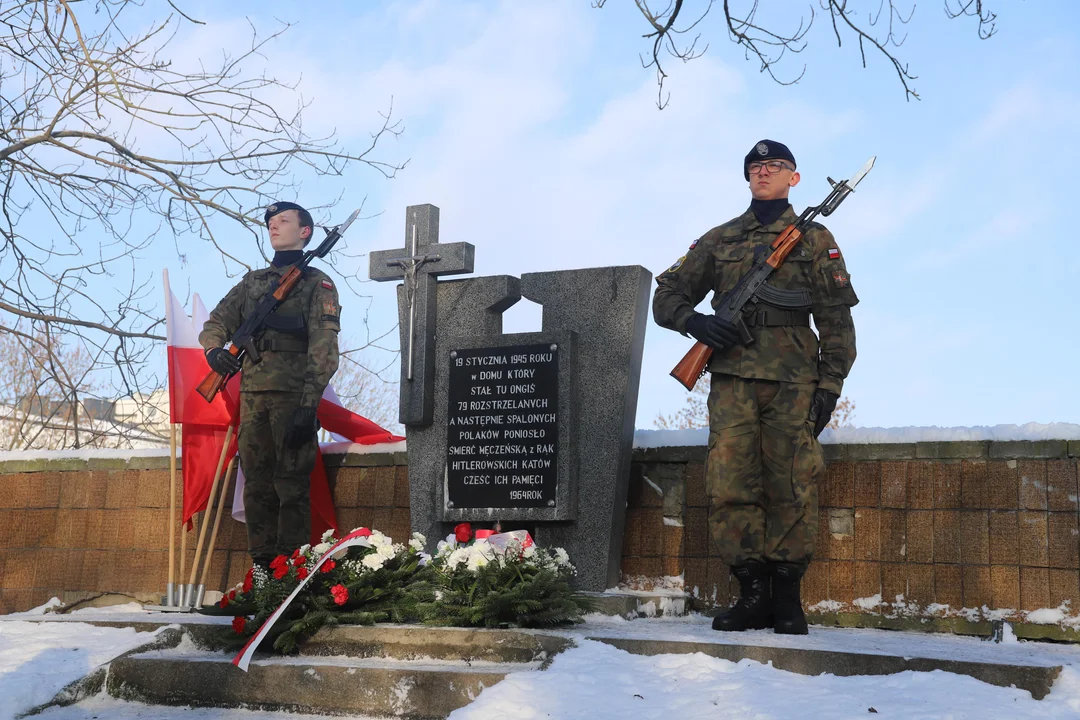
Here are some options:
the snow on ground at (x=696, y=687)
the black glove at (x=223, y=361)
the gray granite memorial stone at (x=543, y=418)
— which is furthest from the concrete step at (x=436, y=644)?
the black glove at (x=223, y=361)

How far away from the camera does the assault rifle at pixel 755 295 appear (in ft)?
15.8

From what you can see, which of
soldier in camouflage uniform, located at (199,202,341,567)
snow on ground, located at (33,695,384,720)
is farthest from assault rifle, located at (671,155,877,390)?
soldier in camouflage uniform, located at (199,202,341,567)

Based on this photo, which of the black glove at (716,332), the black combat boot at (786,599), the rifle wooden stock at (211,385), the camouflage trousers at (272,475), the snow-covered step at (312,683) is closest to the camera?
the snow-covered step at (312,683)

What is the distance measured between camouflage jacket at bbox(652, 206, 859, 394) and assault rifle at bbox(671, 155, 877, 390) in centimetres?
4

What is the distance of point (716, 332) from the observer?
4.74 metres

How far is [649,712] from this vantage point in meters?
3.36

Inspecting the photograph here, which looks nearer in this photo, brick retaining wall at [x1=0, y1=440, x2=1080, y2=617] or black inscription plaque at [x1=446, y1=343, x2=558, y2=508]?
brick retaining wall at [x1=0, y1=440, x2=1080, y2=617]

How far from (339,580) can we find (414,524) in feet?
5.11

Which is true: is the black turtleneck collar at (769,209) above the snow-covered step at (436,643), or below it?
above

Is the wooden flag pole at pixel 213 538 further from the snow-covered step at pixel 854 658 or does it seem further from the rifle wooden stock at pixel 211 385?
the snow-covered step at pixel 854 658

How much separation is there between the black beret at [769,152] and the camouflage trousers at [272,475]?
2770 mm

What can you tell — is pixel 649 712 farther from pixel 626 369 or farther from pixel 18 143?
pixel 18 143

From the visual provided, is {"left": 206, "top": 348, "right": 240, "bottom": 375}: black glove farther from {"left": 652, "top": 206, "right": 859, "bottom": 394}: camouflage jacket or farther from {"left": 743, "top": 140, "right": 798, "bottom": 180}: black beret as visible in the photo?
{"left": 743, "top": 140, "right": 798, "bottom": 180}: black beret

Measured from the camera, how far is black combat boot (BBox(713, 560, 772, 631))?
15.1 ft
